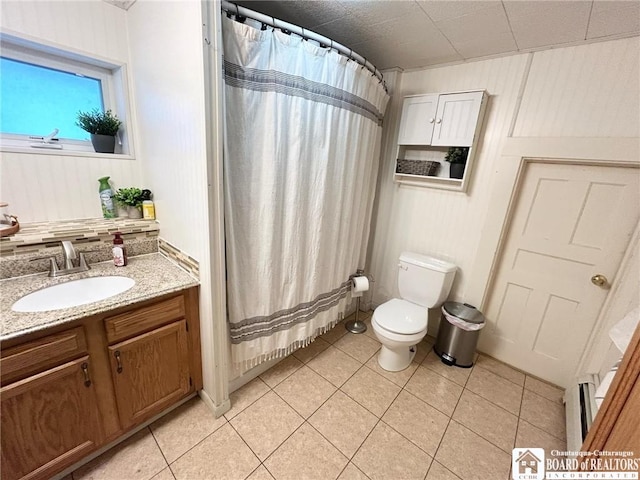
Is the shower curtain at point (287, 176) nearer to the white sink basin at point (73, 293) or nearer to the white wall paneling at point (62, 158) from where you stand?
the white sink basin at point (73, 293)

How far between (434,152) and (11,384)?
2688 mm

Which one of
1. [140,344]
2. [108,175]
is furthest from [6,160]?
[140,344]

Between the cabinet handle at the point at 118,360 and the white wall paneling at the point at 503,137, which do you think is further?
the white wall paneling at the point at 503,137

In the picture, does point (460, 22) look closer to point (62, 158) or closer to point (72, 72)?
point (72, 72)

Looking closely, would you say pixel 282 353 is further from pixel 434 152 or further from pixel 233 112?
pixel 434 152

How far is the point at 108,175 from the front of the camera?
5.26 ft

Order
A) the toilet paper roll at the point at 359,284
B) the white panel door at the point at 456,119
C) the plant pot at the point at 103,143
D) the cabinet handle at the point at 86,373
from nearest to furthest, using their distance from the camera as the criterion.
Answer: the cabinet handle at the point at 86,373 → the plant pot at the point at 103,143 → the white panel door at the point at 456,119 → the toilet paper roll at the point at 359,284

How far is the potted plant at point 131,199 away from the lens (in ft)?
5.29

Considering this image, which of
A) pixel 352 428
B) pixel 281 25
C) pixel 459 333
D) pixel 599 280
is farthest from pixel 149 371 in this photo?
pixel 599 280

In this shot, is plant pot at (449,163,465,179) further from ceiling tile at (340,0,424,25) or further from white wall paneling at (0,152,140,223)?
white wall paneling at (0,152,140,223)

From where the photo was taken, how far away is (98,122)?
1555 mm

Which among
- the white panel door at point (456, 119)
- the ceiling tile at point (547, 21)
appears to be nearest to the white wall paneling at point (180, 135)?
the ceiling tile at point (547, 21)

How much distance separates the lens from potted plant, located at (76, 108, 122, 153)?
1538 mm

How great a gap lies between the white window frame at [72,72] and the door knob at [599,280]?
10.2 feet
